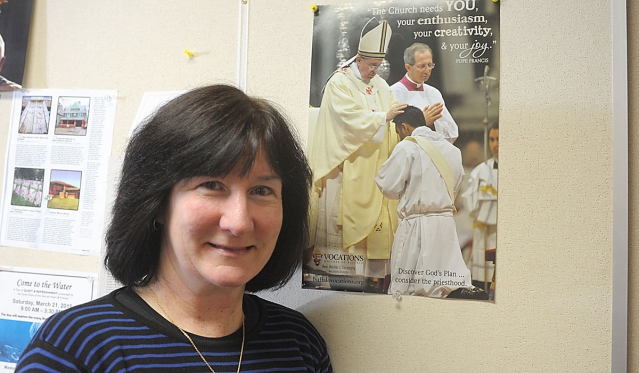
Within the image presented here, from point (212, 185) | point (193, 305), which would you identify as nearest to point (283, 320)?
point (193, 305)

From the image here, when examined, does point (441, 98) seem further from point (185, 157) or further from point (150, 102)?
point (150, 102)

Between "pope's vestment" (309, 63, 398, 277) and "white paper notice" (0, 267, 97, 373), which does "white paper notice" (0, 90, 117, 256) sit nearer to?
"white paper notice" (0, 267, 97, 373)

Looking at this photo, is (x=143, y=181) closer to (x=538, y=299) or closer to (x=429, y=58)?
(x=429, y=58)

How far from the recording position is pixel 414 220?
1023 mm

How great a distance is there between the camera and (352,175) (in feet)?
3.45

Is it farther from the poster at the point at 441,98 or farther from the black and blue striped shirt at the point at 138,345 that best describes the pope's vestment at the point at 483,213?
the black and blue striped shirt at the point at 138,345

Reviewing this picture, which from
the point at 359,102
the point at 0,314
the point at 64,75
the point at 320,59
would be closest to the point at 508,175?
the point at 359,102

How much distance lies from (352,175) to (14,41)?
1.00 metres

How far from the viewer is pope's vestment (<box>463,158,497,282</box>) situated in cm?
99

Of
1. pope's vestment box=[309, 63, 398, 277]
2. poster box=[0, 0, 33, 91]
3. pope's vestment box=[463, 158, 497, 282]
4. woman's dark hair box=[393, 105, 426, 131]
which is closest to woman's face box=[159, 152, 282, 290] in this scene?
pope's vestment box=[309, 63, 398, 277]

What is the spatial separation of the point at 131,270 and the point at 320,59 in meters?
0.62

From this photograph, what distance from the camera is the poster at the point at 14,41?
1.27m

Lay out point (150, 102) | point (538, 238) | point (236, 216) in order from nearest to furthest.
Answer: point (236, 216) → point (538, 238) → point (150, 102)

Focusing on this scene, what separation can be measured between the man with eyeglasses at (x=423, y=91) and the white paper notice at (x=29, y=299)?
0.89m
